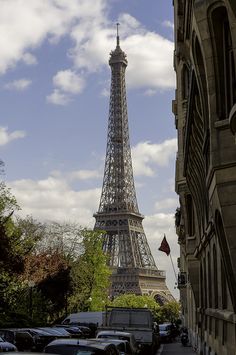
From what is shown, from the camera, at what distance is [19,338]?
27.8 m

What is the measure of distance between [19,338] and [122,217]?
99122 millimetres

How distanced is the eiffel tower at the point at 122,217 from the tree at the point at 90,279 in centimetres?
4489

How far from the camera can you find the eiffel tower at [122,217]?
4798 inches

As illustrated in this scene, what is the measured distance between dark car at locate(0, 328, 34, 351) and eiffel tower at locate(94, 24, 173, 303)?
87.8 meters

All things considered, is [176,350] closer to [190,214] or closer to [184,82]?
[190,214]

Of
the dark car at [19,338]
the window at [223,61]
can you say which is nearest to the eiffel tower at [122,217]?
the dark car at [19,338]

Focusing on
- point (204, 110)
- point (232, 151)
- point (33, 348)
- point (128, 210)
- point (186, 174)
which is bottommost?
point (33, 348)

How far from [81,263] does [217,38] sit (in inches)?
2309

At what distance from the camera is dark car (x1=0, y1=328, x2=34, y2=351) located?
27.4m

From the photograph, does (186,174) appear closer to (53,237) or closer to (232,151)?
(232,151)

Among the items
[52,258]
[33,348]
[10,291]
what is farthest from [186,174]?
[52,258]

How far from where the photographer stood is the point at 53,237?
245 feet

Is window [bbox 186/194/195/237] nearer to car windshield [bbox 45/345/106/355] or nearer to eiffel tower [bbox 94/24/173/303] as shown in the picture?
car windshield [bbox 45/345/106/355]

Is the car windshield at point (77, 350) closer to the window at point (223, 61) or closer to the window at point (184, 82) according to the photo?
the window at point (223, 61)
